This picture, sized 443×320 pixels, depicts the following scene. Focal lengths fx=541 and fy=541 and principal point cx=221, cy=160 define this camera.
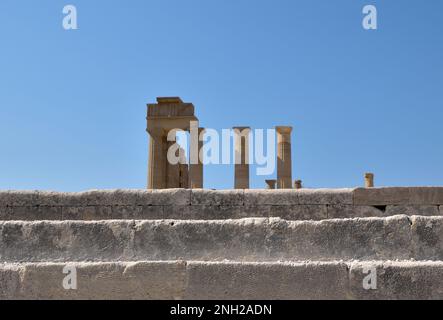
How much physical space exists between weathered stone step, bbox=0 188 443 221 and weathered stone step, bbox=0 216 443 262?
4.52 ft

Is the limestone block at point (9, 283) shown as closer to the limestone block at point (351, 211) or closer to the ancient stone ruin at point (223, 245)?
the ancient stone ruin at point (223, 245)

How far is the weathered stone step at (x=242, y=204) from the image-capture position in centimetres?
695

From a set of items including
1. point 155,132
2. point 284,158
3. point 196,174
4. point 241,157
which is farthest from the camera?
point 284,158

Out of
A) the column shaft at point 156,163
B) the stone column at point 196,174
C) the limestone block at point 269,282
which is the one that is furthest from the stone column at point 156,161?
the limestone block at point 269,282

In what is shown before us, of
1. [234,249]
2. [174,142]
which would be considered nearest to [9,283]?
[234,249]

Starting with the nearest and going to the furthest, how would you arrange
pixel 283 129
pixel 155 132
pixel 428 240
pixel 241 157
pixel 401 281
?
pixel 401 281 → pixel 428 240 → pixel 241 157 → pixel 155 132 → pixel 283 129

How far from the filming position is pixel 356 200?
705 centimetres

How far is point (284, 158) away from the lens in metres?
25.0

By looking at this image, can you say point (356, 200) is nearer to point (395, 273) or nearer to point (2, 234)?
point (395, 273)

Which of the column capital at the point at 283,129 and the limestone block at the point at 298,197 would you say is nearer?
the limestone block at the point at 298,197

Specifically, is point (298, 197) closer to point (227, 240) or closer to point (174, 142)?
point (227, 240)

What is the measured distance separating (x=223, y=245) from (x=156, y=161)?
19695 mm

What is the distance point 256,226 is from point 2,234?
8.87 feet
